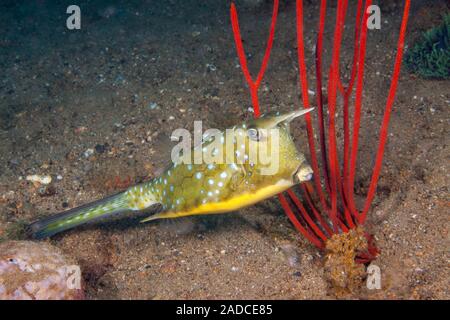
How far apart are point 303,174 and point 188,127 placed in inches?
126

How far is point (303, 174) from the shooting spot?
2.77 meters

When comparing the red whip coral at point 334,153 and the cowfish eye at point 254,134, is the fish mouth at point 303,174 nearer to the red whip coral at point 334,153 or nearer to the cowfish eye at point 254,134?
the cowfish eye at point 254,134

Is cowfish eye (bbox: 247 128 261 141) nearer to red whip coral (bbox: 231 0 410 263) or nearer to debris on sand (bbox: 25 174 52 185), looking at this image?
red whip coral (bbox: 231 0 410 263)

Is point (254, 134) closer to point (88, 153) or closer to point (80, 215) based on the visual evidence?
point (80, 215)

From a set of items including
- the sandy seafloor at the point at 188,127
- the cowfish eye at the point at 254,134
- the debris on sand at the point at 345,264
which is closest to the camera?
the cowfish eye at the point at 254,134

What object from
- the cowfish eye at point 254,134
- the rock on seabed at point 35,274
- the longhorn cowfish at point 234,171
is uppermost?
the cowfish eye at point 254,134

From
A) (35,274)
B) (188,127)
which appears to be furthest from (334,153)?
(188,127)

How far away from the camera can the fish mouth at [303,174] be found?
9.08ft

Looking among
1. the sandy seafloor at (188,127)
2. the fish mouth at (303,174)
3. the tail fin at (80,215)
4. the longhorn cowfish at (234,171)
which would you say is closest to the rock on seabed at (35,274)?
the sandy seafloor at (188,127)

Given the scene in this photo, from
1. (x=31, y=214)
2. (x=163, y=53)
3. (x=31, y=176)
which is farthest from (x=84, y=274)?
(x=163, y=53)

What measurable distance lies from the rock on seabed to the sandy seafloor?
0.30 metres

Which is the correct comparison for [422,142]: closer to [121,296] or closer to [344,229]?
[344,229]
